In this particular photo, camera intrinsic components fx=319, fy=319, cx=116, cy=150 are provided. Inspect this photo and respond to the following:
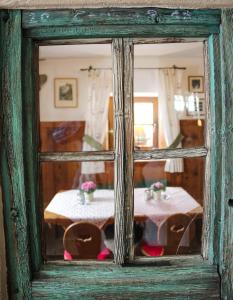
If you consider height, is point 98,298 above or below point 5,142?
below

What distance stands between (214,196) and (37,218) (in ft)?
1.88

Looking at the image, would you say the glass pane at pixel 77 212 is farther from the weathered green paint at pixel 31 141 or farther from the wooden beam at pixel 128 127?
the wooden beam at pixel 128 127

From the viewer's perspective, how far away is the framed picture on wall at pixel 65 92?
4.27 m

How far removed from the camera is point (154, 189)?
11.0ft

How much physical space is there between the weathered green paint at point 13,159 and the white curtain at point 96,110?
2935 millimetres

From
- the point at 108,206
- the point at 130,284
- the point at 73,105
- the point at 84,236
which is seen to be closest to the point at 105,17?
the point at 130,284

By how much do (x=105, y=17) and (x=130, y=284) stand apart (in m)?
0.83

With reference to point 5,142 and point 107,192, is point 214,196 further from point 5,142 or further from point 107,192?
point 107,192

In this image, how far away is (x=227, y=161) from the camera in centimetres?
98

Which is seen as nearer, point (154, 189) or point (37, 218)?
point (37, 218)

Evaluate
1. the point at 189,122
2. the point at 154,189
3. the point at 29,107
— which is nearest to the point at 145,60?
the point at 189,122

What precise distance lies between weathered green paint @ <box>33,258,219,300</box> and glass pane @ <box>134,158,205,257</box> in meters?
0.84

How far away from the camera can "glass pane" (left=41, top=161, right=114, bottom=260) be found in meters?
1.41

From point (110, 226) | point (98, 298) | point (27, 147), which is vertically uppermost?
point (27, 147)
